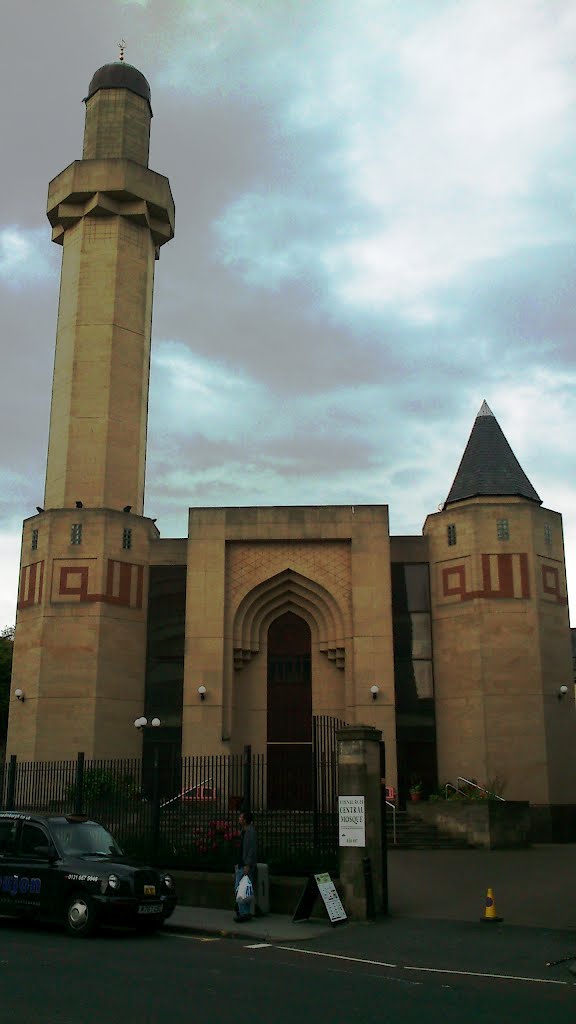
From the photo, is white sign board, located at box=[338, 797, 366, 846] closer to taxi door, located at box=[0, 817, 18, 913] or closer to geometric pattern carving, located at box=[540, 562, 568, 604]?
taxi door, located at box=[0, 817, 18, 913]

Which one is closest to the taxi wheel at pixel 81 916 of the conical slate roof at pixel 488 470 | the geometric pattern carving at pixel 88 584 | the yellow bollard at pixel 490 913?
the yellow bollard at pixel 490 913

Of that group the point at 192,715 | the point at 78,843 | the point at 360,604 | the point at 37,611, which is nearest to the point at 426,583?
the point at 360,604

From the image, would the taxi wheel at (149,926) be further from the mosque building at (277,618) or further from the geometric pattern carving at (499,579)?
the geometric pattern carving at (499,579)

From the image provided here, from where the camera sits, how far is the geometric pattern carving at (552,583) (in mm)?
31469

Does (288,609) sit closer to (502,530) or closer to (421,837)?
(502,530)

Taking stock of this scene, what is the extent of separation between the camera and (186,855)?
58.6 ft

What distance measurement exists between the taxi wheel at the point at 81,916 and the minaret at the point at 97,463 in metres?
17.3

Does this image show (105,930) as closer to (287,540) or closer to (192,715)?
(192,715)

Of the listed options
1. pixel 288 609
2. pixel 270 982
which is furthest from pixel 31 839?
pixel 288 609

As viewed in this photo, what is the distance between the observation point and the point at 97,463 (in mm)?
33906

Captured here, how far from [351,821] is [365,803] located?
37cm

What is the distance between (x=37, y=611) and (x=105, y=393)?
8.14 m

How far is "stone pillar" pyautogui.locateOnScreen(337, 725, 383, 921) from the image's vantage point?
15.3 meters

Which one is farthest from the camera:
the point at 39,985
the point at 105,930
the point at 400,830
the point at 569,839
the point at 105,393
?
the point at 105,393
